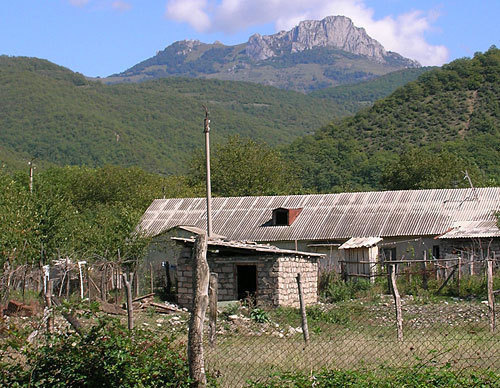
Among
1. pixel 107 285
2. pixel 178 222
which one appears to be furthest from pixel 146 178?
pixel 107 285

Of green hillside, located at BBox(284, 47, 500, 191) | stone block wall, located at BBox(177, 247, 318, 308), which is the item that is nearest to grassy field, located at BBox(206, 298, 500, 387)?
stone block wall, located at BBox(177, 247, 318, 308)

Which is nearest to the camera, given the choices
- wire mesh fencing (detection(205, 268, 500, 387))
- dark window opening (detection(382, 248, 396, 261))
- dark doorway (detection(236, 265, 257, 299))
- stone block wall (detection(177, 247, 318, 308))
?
wire mesh fencing (detection(205, 268, 500, 387))

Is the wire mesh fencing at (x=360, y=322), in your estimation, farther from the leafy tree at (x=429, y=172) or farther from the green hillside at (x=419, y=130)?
the green hillside at (x=419, y=130)

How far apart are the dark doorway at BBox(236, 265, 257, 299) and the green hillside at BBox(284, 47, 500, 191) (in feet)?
150

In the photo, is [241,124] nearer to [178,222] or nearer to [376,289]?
[178,222]

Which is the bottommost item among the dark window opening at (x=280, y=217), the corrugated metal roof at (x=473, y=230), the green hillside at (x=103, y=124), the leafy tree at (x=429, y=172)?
the corrugated metal roof at (x=473, y=230)

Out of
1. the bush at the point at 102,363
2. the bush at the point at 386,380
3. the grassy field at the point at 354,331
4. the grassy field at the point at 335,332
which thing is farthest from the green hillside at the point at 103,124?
the bush at the point at 386,380

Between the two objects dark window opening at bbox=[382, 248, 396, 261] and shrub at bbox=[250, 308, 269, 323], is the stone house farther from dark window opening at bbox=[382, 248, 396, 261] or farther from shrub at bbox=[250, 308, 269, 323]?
shrub at bbox=[250, 308, 269, 323]

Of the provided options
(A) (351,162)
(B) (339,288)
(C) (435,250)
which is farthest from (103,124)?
(B) (339,288)

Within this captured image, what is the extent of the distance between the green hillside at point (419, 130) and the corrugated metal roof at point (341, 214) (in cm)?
3359

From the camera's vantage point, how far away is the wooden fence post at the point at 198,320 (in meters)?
7.55

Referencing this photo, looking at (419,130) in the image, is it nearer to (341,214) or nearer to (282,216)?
(341,214)

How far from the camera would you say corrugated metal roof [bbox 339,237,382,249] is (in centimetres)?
2706

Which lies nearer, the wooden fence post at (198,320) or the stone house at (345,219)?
the wooden fence post at (198,320)
